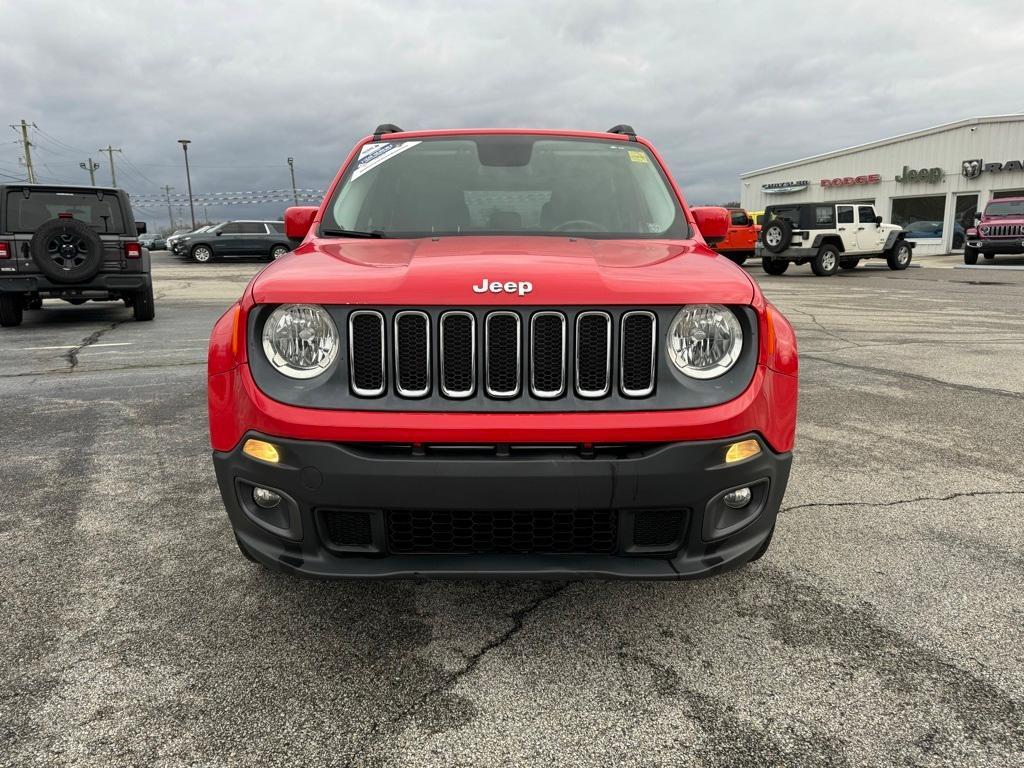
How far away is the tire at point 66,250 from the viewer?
9.11 meters

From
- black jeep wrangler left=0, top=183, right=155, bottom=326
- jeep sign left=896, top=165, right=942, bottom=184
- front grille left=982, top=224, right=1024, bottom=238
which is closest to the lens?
black jeep wrangler left=0, top=183, right=155, bottom=326

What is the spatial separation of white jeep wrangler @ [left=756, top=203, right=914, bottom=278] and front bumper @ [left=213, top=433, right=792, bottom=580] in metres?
18.0

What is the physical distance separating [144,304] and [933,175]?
111 ft

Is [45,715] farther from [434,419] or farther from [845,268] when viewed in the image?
[845,268]

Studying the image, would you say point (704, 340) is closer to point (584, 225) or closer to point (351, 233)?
point (584, 225)

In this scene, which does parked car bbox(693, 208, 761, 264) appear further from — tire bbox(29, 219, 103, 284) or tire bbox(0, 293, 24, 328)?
tire bbox(0, 293, 24, 328)

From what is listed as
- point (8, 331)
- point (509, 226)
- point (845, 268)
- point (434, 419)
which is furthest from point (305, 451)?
point (845, 268)

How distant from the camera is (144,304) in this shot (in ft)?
34.9

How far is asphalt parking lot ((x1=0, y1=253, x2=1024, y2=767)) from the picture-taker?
1.89 metres

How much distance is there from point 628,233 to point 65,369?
6336 millimetres

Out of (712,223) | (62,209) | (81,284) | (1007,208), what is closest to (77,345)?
(81,284)

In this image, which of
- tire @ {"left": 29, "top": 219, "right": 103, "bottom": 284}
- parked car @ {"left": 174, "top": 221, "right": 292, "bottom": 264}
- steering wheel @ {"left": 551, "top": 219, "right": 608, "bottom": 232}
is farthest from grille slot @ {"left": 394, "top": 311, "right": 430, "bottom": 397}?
parked car @ {"left": 174, "top": 221, "right": 292, "bottom": 264}

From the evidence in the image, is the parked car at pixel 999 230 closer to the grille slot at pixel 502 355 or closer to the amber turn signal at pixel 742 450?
the amber turn signal at pixel 742 450

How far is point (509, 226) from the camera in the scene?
124 inches
